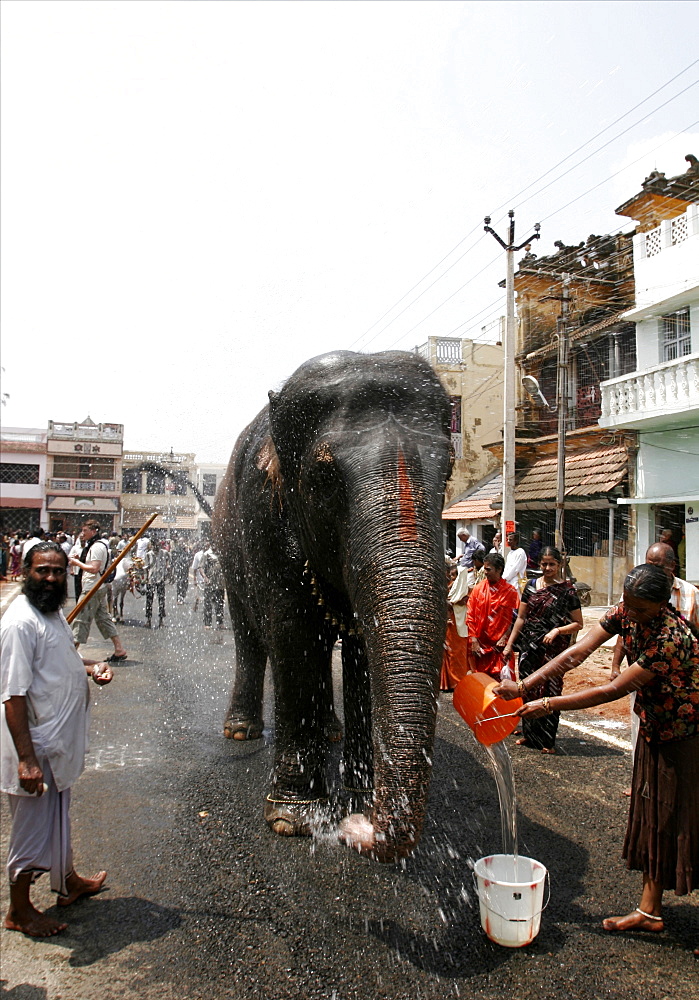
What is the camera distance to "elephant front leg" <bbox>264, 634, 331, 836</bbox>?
383 cm

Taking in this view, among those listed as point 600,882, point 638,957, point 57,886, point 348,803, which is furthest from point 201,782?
point 638,957

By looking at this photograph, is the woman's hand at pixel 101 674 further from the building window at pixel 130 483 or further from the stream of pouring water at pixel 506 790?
the building window at pixel 130 483

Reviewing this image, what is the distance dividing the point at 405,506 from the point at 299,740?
5.80ft

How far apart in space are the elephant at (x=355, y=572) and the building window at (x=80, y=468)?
47142 mm

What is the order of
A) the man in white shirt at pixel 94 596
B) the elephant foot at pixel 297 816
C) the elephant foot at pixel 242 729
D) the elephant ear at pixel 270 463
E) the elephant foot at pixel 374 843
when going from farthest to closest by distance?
the man in white shirt at pixel 94 596 < the elephant foot at pixel 242 729 < the elephant ear at pixel 270 463 < the elephant foot at pixel 297 816 < the elephant foot at pixel 374 843

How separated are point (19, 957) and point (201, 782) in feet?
6.21

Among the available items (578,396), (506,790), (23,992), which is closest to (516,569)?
(506,790)

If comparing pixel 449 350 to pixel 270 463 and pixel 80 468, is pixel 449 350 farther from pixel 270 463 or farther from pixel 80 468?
pixel 80 468

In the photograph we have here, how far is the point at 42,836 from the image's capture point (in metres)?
2.92

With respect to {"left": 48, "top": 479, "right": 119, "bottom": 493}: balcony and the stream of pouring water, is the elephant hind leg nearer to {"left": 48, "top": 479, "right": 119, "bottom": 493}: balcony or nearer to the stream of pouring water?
the stream of pouring water

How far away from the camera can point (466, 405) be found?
23609 millimetres

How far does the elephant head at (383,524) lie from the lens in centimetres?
245

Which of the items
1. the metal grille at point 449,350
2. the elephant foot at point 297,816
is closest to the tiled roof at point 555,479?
the metal grille at point 449,350

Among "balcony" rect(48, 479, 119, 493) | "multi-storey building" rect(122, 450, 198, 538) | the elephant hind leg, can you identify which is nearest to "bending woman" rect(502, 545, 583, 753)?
the elephant hind leg
